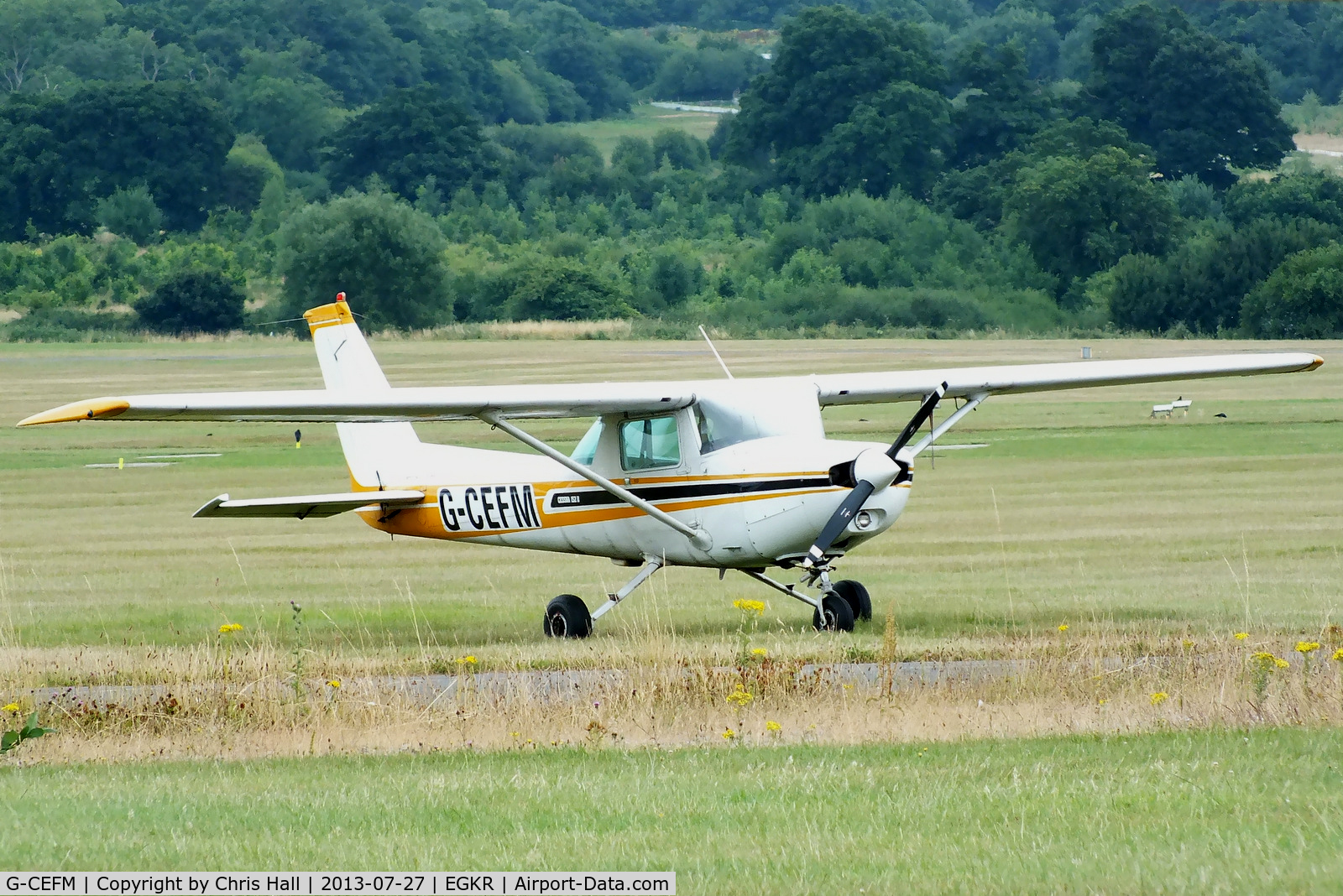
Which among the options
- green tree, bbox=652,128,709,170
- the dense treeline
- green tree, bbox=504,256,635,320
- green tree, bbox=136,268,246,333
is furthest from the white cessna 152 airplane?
green tree, bbox=652,128,709,170

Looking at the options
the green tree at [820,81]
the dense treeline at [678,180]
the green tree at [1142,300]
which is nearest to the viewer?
the green tree at [1142,300]

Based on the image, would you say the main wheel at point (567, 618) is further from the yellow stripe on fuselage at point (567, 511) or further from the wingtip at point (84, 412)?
the wingtip at point (84, 412)

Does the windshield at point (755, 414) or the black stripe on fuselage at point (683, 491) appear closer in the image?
the black stripe on fuselage at point (683, 491)

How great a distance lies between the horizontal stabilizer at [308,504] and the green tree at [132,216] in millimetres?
97682

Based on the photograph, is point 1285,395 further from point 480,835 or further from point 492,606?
point 480,835

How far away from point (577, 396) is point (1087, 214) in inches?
2808

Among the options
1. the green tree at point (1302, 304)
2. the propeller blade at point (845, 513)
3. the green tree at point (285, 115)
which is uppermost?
the propeller blade at point (845, 513)

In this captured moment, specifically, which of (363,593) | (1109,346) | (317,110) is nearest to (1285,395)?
(1109,346)

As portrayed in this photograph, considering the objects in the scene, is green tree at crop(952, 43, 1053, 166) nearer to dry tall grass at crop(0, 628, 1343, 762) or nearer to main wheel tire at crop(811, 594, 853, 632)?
main wheel tire at crop(811, 594, 853, 632)

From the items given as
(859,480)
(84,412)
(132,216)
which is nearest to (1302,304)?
(859,480)

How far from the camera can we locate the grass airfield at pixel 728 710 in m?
6.69

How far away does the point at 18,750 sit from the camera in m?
9.46

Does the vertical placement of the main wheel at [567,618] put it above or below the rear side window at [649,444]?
below

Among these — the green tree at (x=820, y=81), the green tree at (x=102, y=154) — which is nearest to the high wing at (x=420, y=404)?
the green tree at (x=820, y=81)
